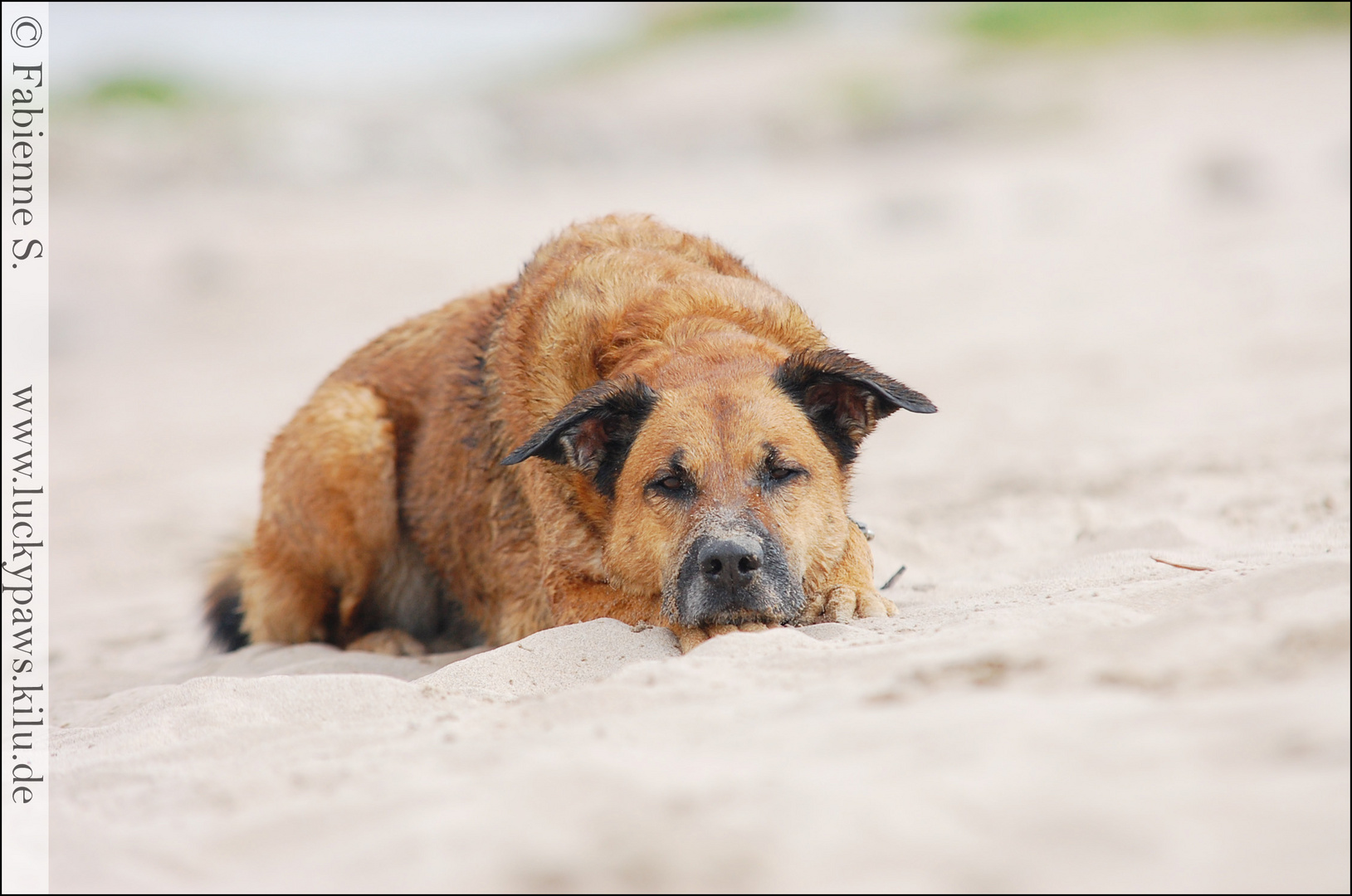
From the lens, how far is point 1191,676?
100 inches

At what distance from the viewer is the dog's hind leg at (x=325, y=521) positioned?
581 cm

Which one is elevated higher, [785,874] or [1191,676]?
[1191,676]

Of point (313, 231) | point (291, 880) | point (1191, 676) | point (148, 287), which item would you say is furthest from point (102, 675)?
point (313, 231)

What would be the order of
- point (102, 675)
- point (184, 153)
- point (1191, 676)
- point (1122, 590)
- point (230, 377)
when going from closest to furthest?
point (1191, 676) → point (1122, 590) → point (102, 675) → point (230, 377) → point (184, 153)

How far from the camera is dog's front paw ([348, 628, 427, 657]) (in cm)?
576

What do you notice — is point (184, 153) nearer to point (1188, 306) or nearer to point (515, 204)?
point (515, 204)

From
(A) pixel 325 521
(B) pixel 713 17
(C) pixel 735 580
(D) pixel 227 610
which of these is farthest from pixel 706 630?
(B) pixel 713 17

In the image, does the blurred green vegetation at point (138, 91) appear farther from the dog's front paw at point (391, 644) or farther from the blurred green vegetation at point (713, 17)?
the dog's front paw at point (391, 644)

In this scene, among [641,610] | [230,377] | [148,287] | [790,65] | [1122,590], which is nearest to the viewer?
[1122,590]

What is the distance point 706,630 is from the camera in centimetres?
411

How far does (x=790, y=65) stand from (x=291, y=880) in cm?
4803

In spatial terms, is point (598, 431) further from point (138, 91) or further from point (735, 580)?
point (138, 91)

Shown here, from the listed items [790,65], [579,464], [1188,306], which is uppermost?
[790,65]

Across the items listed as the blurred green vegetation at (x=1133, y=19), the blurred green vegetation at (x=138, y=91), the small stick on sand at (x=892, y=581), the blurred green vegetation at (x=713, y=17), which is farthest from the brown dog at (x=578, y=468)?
the blurred green vegetation at (x=713, y=17)
